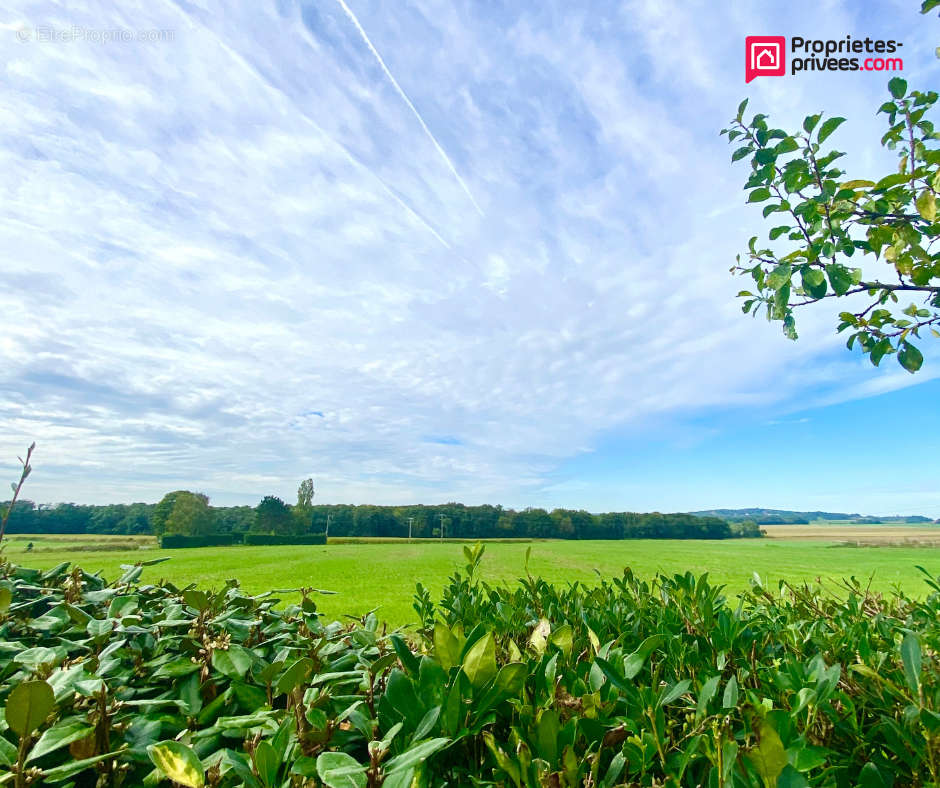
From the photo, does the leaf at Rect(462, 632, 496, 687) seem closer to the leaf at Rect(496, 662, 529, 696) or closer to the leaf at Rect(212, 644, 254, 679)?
the leaf at Rect(496, 662, 529, 696)

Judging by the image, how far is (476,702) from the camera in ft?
2.95

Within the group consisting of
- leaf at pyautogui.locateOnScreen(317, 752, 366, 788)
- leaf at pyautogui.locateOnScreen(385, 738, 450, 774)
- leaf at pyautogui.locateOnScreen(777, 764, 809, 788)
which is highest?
leaf at pyautogui.locateOnScreen(777, 764, 809, 788)

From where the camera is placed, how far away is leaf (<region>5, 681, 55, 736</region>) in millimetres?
793

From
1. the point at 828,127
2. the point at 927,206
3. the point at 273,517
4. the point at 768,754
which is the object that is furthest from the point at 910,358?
the point at 273,517

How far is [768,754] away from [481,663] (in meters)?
0.46

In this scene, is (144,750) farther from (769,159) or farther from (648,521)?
(648,521)

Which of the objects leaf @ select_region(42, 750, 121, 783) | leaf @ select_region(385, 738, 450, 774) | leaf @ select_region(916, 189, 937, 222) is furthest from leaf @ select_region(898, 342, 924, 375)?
leaf @ select_region(42, 750, 121, 783)

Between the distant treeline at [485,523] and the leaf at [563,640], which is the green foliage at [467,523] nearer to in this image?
the distant treeline at [485,523]

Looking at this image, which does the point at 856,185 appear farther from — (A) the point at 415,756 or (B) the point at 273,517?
(B) the point at 273,517

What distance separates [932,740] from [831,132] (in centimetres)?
267

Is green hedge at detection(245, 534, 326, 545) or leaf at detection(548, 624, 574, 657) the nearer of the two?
leaf at detection(548, 624, 574, 657)

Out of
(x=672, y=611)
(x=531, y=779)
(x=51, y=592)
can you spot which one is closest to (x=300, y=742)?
(x=531, y=779)

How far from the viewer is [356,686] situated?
1.21 meters

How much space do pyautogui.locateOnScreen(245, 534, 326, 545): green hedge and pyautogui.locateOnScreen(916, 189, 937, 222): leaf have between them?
2071 inches
